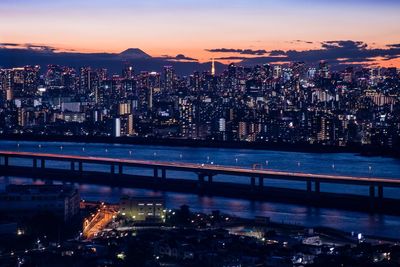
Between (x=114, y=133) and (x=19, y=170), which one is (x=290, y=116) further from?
(x=19, y=170)

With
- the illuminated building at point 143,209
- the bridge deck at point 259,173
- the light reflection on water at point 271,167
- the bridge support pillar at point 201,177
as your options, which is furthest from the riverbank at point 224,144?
the illuminated building at point 143,209

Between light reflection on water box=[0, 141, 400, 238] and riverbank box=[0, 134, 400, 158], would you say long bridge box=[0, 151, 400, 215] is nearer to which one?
light reflection on water box=[0, 141, 400, 238]

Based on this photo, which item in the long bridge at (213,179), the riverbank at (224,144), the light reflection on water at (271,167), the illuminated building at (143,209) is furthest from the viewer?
the riverbank at (224,144)

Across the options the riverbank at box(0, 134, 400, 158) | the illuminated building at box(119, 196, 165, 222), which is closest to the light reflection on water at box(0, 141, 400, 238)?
the riverbank at box(0, 134, 400, 158)

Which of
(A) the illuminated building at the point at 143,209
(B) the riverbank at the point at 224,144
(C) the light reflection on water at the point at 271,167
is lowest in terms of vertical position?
(B) the riverbank at the point at 224,144

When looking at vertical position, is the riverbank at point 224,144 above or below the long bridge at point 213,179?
below

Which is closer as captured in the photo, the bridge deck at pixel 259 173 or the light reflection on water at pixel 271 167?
the light reflection on water at pixel 271 167

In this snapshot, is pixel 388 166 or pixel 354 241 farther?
pixel 388 166

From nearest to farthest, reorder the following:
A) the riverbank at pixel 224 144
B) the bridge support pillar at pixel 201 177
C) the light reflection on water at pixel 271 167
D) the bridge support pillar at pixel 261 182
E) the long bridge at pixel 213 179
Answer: the light reflection on water at pixel 271 167
the long bridge at pixel 213 179
the bridge support pillar at pixel 261 182
the bridge support pillar at pixel 201 177
the riverbank at pixel 224 144

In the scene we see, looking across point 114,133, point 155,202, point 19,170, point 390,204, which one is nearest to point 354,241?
point 155,202

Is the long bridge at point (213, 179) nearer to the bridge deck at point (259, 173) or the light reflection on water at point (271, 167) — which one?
the bridge deck at point (259, 173)
